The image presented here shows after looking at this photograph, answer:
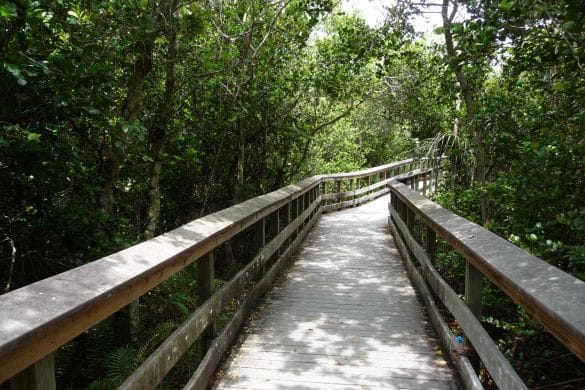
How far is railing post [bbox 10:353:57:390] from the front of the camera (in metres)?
1.49

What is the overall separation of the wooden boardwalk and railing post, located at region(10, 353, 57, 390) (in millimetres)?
1787

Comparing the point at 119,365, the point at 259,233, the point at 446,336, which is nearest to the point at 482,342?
the point at 446,336

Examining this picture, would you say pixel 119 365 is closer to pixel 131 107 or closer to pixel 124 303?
pixel 124 303

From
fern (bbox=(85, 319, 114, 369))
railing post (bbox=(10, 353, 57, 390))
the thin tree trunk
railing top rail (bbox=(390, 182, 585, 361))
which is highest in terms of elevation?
the thin tree trunk

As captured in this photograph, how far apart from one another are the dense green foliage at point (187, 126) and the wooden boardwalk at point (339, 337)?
102 cm

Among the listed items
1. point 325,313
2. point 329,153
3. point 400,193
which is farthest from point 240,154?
point 329,153

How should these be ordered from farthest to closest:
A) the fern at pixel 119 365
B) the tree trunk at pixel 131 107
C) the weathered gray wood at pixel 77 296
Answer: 1. the tree trunk at pixel 131 107
2. the fern at pixel 119 365
3. the weathered gray wood at pixel 77 296

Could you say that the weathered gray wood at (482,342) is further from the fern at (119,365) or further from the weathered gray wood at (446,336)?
the fern at (119,365)

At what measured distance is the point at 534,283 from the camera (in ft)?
6.64

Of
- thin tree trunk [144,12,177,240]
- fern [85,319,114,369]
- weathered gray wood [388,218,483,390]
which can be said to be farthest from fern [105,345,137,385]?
weathered gray wood [388,218,483,390]

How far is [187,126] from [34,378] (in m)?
7.83

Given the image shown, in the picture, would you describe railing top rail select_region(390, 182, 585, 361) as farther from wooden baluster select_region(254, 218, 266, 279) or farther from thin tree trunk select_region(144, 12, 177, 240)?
thin tree trunk select_region(144, 12, 177, 240)

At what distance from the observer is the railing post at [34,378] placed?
58.7 inches

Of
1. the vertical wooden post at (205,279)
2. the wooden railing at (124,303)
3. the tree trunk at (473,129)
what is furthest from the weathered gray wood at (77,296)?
the tree trunk at (473,129)
